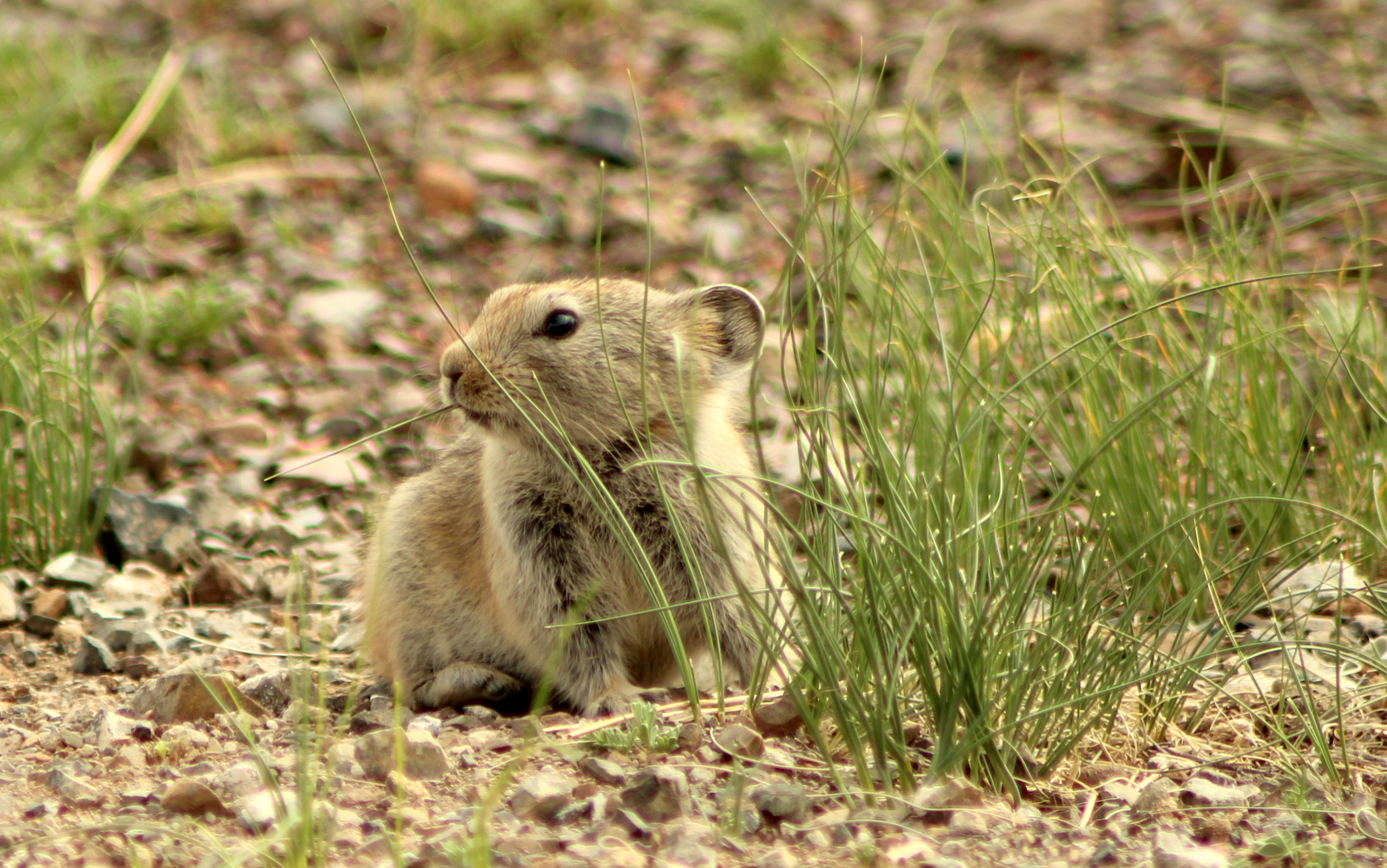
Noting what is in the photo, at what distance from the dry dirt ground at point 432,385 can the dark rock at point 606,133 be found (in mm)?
21

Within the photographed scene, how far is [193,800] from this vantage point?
9.50ft

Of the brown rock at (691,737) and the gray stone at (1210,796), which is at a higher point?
the brown rock at (691,737)

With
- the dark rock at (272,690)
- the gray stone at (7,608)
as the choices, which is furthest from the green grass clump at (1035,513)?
the gray stone at (7,608)

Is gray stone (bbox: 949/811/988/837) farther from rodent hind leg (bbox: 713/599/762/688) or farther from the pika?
rodent hind leg (bbox: 713/599/762/688)

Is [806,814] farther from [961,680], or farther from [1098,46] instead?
[1098,46]

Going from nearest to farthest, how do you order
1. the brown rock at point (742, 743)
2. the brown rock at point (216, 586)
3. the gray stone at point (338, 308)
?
the brown rock at point (742, 743) < the brown rock at point (216, 586) < the gray stone at point (338, 308)

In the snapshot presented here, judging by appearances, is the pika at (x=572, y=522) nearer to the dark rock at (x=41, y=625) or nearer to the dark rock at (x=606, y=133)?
the dark rock at (x=41, y=625)

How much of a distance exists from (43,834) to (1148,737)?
2505 millimetres

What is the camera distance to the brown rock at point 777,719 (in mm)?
3455

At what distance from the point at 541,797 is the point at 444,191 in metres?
6.00

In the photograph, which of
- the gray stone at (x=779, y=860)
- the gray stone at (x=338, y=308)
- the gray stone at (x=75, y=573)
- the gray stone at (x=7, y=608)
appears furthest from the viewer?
the gray stone at (x=338, y=308)

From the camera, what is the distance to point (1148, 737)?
3.47 metres

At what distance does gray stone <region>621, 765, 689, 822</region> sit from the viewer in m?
2.88

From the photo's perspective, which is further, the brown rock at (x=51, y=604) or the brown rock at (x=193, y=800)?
the brown rock at (x=51, y=604)
